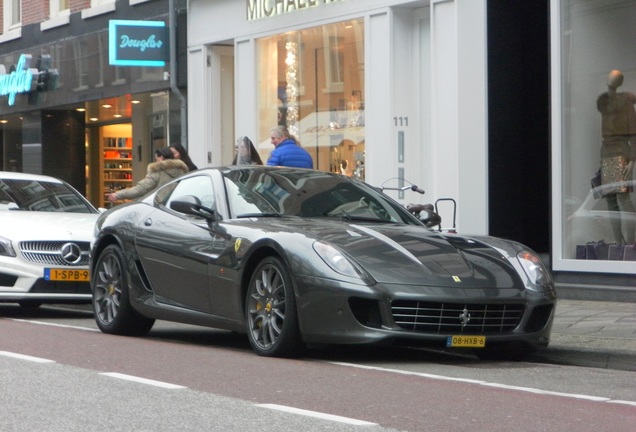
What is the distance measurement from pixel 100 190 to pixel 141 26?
8015 millimetres

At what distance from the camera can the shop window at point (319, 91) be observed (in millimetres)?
18047

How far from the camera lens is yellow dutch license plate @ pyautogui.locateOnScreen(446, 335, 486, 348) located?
28.7 feet

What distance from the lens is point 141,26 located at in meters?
21.7

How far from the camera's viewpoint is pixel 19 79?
27.7 m

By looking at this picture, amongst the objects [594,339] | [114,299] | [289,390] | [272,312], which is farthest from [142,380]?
[594,339]

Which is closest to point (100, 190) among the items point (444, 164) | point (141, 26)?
point (141, 26)

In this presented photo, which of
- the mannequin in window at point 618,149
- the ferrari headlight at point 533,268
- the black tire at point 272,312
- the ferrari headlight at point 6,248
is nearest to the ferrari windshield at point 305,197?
the black tire at point 272,312

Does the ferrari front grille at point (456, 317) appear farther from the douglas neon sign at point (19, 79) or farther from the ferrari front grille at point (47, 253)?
the douglas neon sign at point (19, 79)

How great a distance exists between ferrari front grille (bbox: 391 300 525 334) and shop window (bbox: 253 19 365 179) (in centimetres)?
906

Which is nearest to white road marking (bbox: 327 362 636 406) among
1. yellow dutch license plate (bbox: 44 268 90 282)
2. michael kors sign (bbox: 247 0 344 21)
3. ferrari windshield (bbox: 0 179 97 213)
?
yellow dutch license plate (bbox: 44 268 90 282)

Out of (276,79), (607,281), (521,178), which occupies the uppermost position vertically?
(276,79)

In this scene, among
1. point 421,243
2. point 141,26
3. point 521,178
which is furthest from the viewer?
point 141,26

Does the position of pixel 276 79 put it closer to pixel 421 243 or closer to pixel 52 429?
pixel 421 243

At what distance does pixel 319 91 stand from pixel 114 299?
8.36 metres
